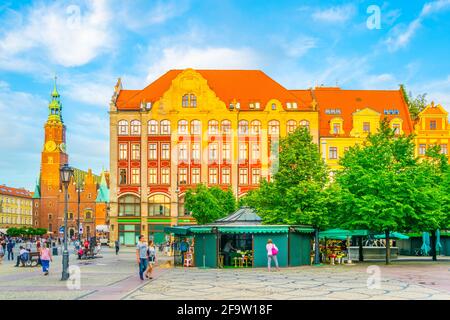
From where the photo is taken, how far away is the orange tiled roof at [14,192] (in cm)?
16012

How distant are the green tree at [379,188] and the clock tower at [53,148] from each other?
12639 cm

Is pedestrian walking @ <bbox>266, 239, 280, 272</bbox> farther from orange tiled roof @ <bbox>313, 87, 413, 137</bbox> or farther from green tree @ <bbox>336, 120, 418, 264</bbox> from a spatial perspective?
orange tiled roof @ <bbox>313, 87, 413, 137</bbox>

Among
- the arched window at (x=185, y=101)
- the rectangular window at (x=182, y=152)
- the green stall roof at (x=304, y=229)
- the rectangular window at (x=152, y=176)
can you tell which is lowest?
the green stall roof at (x=304, y=229)

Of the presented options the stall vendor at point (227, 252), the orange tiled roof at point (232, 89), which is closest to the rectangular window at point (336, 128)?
the orange tiled roof at point (232, 89)

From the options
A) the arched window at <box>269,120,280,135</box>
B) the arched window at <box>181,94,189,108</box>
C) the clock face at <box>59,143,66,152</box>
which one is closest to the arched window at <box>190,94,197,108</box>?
the arched window at <box>181,94,189,108</box>

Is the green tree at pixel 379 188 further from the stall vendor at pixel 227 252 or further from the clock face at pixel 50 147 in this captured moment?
the clock face at pixel 50 147

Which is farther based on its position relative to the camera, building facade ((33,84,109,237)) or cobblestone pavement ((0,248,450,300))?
building facade ((33,84,109,237))

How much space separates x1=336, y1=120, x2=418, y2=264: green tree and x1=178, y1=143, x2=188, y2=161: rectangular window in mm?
42376

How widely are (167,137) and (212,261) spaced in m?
48.2

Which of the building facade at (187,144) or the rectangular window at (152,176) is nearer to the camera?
the building facade at (187,144)

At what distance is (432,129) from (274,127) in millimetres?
19776

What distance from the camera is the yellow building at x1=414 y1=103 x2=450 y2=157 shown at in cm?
8094
